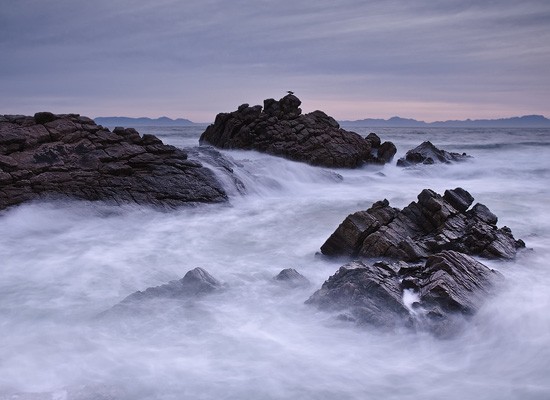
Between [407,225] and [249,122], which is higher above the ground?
[249,122]

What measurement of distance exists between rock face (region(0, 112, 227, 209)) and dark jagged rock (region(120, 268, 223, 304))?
7.23 meters

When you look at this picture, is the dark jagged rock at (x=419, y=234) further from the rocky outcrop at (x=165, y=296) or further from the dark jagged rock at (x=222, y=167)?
the dark jagged rock at (x=222, y=167)

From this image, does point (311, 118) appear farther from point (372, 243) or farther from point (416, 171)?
point (372, 243)

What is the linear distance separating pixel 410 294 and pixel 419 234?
141 inches

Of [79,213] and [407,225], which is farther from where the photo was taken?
[79,213]

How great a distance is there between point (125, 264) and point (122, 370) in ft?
16.1

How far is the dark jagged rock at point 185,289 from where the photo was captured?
28.1ft

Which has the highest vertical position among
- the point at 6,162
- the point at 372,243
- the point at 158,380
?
the point at 6,162

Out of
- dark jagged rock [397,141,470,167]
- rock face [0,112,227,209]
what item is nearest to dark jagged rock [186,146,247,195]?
rock face [0,112,227,209]

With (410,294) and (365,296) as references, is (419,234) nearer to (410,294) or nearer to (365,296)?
(410,294)

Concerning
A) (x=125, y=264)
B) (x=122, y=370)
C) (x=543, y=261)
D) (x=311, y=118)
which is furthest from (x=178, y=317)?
(x=311, y=118)

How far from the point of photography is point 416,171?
28844 mm

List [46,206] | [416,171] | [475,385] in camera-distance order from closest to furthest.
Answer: [475,385] < [46,206] < [416,171]

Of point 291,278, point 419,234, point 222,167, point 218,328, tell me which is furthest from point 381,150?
point 218,328
